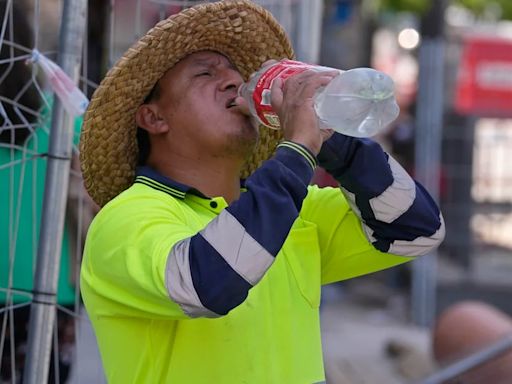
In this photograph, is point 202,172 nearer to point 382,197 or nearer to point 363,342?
point 382,197

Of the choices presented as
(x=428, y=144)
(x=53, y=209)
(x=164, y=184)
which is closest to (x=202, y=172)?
(x=164, y=184)

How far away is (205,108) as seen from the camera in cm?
256

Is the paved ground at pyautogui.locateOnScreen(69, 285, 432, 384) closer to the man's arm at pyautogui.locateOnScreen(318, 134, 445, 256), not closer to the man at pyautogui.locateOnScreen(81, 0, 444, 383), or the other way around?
the man at pyautogui.locateOnScreen(81, 0, 444, 383)

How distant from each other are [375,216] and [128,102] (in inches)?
24.1

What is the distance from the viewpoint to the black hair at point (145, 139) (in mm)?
2668

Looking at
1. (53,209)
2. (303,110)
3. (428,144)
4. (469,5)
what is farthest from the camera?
(469,5)

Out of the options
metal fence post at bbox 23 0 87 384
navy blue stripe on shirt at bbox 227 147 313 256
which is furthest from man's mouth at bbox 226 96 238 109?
metal fence post at bbox 23 0 87 384

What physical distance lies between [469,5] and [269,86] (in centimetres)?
1718

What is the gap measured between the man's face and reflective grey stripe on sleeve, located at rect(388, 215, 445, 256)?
1.32 ft

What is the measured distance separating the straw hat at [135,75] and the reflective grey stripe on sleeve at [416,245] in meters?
0.60

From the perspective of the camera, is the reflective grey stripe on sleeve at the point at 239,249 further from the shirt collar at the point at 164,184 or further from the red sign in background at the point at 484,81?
the red sign in background at the point at 484,81

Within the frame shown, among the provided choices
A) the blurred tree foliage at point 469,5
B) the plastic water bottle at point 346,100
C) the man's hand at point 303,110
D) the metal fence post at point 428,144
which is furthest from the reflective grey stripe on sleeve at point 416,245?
the blurred tree foliage at point 469,5

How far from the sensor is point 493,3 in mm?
19859

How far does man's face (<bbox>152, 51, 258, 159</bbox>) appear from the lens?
252cm
